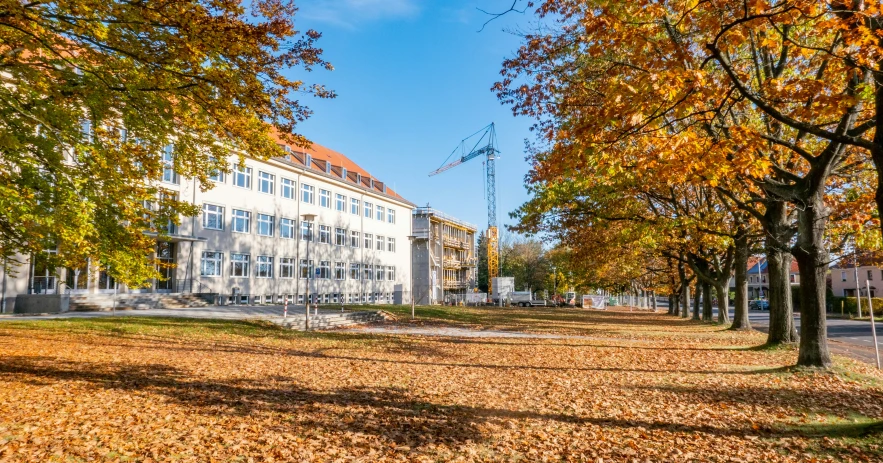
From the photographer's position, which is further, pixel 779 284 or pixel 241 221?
pixel 241 221

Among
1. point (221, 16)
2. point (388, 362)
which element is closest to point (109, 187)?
point (221, 16)

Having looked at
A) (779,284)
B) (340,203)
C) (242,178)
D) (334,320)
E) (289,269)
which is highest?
(242,178)

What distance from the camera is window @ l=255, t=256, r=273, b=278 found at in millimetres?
38938

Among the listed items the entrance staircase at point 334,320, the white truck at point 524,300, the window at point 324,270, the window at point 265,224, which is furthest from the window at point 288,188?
the white truck at point 524,300

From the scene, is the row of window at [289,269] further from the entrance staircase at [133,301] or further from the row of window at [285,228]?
the entrance staircase at [133,301]

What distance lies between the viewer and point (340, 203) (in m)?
48.3

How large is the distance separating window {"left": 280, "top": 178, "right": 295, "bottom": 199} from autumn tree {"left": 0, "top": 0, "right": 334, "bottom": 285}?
29882 mm

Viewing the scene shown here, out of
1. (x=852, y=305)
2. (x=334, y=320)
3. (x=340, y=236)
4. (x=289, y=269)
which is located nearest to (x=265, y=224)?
(x=289, y=269)

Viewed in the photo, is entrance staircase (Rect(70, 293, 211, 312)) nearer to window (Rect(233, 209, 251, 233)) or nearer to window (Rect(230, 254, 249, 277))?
window (Rect(230, 254, 249, 277))

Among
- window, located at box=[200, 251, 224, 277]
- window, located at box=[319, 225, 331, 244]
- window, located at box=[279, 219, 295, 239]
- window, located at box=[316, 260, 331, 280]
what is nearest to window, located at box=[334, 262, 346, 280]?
window, located at box=[316, 260, 331, 280]

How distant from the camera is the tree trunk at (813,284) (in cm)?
1072

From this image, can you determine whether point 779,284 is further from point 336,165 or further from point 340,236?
point 336,165

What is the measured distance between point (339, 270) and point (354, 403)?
135 ft

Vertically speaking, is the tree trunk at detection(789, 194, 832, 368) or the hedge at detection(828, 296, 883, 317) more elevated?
the tree trunk at detection(789, 194, 832, 368)
